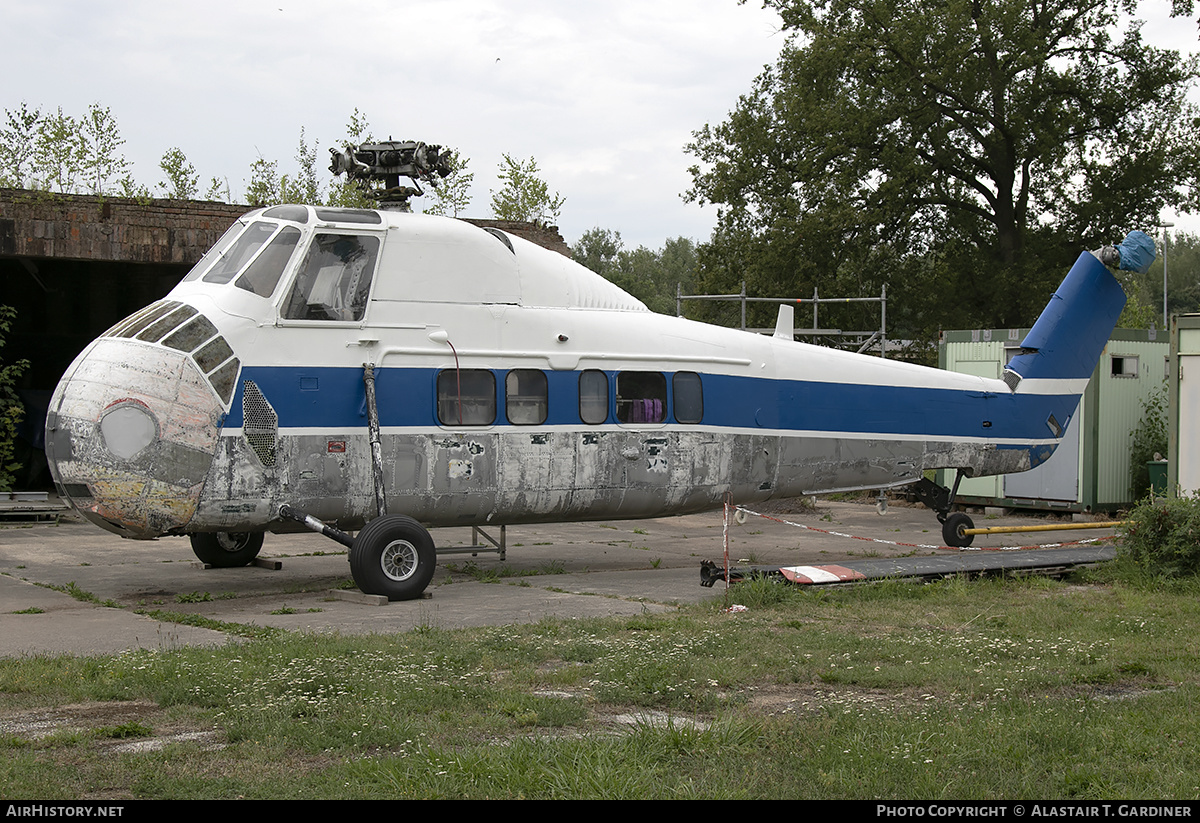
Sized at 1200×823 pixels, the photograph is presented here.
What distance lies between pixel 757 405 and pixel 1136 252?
598 centimetres

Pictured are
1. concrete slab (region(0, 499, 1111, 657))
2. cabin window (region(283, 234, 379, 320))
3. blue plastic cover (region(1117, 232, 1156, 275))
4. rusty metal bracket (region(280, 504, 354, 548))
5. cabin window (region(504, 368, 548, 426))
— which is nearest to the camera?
concrete slab (region(0, 499, 1111, 657))

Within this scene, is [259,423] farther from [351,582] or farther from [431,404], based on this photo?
[351,582]

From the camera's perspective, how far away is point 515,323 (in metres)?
12.5

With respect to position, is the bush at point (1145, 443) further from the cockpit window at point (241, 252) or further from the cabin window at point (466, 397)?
the cockpit window at point (241, 252)

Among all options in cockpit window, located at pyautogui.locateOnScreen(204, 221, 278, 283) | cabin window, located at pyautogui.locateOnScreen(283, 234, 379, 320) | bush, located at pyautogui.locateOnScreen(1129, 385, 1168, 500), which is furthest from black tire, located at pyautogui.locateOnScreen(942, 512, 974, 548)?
cockpit window, located at pyautogui.locateOnScreen(204, 221, 278, 283)

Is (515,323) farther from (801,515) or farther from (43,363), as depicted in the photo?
(43,363)

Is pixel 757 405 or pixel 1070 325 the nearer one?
pixel 757 405

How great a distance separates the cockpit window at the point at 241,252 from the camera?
11.4m

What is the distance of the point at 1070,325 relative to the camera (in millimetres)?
15562

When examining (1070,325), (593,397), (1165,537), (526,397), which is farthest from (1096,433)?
(526,397)

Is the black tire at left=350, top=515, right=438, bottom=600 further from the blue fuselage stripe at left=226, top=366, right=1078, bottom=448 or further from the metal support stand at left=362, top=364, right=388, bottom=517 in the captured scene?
the blue fuselage stripe at left=226, top=366, right=1078, bottom=448

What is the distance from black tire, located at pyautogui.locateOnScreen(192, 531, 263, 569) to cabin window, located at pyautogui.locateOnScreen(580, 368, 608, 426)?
174 inches

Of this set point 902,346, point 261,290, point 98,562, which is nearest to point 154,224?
point 98,562

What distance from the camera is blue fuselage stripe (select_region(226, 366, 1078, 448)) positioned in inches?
444
